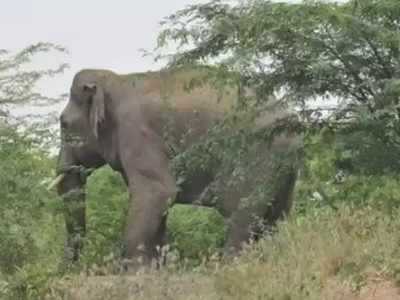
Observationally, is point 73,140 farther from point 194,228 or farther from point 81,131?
point 194,228

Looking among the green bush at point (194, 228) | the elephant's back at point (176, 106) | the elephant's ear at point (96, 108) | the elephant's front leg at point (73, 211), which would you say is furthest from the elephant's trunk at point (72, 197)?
the green bush at point (194, 228)

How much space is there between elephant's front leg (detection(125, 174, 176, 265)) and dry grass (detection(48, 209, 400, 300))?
4.95m

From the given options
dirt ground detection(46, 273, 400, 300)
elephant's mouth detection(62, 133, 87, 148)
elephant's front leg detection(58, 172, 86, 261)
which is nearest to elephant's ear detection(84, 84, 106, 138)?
elephant's mouth detection(62, 133, 87, 148)

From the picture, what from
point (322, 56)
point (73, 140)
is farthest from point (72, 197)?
point (322, 56)

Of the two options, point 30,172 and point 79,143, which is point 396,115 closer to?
point 30,172

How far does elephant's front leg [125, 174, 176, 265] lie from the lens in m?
18.4

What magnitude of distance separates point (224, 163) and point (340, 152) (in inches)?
55.8

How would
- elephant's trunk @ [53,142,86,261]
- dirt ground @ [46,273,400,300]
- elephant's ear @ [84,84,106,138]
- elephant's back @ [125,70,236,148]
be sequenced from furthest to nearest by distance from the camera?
elephant's ear @ [84,84,106,138] < elephant's back @ [125,70,236,148] < elephant's trunk @ [53,142,86,261] < dirt ground @ [46,273,400,300]

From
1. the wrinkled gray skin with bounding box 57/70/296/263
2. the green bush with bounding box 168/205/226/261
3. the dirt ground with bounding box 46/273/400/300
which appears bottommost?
the green bush with bounding box 168/205/226/261

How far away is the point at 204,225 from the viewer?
2544cm

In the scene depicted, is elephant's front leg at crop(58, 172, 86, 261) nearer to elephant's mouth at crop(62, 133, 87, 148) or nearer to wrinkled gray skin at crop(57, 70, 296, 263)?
wrinkled gray skin at crop(57, 70, 296, 263)

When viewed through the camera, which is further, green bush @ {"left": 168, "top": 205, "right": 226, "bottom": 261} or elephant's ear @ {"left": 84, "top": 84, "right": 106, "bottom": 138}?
green bush @ {"left": 168, "top": 205, "right": 226, "bottom": 261}

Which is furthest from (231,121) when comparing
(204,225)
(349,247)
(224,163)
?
(204,225)

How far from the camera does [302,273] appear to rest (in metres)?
12.2
